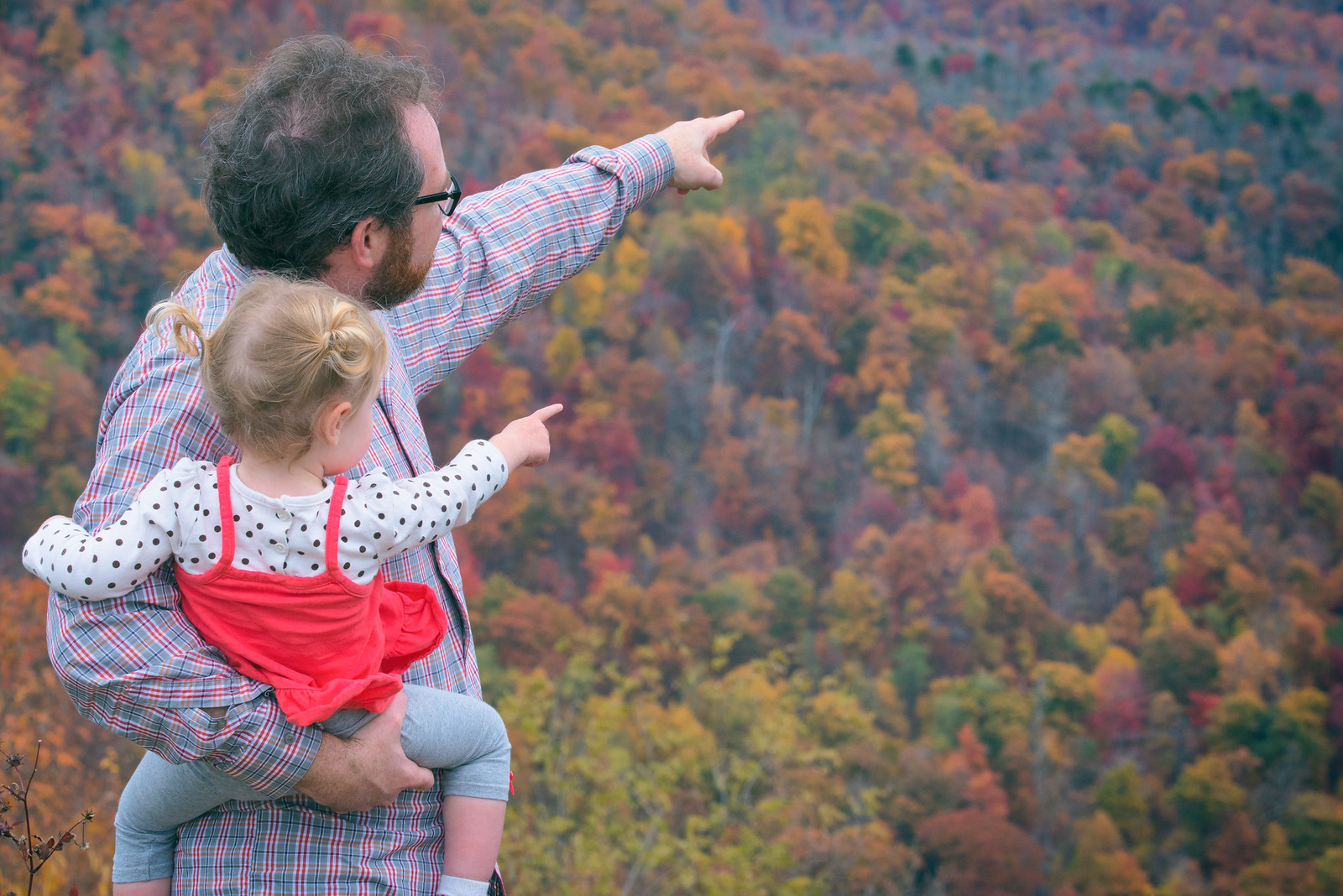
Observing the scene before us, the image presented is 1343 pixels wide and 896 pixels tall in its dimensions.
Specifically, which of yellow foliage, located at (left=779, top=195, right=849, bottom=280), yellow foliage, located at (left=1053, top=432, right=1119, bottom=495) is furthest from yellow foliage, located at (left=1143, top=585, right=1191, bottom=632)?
yellow foliage, located at (left=779, top=195, right=849, bottom=280)

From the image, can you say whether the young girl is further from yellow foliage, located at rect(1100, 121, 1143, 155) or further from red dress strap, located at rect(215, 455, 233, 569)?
yellow foliage, located at rect(1100, 121, 1143, 155)

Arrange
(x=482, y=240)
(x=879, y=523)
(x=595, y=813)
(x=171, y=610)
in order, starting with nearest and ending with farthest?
(x=171, y=610)
(x=482, y=240)
(x=595, y=813)
(x=879, y=523)

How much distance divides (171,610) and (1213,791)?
5.65 meters

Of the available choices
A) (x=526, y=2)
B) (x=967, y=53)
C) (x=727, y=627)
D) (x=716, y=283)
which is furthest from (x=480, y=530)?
(x=967, y=53)

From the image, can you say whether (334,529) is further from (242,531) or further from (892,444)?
(892,444)

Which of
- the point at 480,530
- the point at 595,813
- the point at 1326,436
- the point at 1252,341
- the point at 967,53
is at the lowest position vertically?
the point at 595,813

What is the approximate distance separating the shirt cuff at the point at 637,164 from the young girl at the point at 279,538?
581mm

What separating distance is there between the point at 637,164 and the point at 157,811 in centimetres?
96

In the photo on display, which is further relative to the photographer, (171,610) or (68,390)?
(68,390)

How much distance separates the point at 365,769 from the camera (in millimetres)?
934

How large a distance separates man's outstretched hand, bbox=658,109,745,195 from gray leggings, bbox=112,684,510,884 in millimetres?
791

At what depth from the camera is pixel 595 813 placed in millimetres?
4324

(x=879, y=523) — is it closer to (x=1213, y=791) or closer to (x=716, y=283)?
(x=716, y=283)

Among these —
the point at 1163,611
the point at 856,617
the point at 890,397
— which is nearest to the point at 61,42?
the point at 890,397
